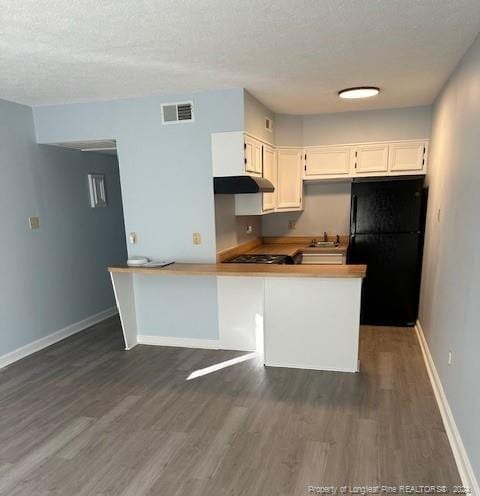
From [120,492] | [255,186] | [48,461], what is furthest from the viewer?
[255,186]

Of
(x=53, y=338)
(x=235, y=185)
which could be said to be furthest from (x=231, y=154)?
(x=53, y=338)

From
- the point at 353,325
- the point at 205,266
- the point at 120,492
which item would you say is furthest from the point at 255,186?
the point at 120,492

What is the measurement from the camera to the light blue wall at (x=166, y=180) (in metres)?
3.38

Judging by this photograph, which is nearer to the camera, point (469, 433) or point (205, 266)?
point (469, 433)

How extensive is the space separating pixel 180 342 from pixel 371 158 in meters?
3.17

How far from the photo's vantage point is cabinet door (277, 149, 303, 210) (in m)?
4.48

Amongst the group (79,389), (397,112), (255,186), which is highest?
(397,112)

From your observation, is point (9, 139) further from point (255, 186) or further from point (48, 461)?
point (48, 461)

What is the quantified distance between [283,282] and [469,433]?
64.1 inches

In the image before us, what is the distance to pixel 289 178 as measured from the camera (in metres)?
4.58

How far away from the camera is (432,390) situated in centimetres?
279

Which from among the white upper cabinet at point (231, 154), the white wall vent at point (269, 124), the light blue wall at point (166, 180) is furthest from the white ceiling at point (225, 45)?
the white wall vent at point (269, 124)

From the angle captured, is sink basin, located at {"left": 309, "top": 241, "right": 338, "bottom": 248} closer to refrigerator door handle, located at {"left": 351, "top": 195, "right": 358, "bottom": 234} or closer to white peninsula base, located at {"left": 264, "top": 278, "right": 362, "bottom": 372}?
refrigerator door handle, located at {"left": 351, "top": 195, "right": 358, "bottom": 234}

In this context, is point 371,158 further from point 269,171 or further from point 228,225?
point 228,225
